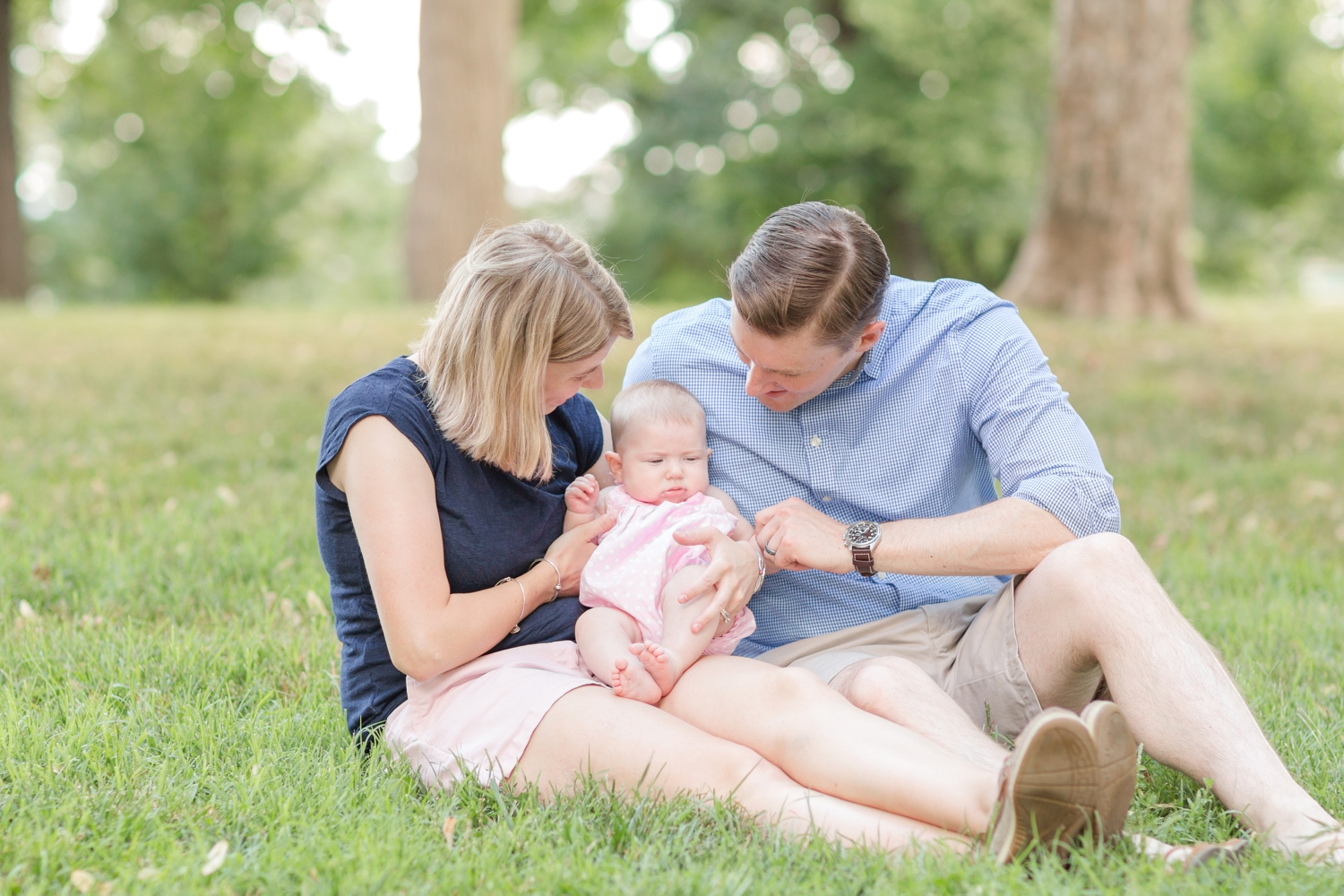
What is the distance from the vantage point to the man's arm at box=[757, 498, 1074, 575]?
288 cm

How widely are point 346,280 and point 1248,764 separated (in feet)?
133

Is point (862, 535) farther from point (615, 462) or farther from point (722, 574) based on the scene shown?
point (615, 462)

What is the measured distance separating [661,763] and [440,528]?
0.74 m

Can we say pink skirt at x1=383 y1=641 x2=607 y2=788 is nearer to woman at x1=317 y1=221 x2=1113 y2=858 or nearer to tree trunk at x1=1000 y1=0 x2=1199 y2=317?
woman at x1=317 y1=221 x2=1113 y2=858

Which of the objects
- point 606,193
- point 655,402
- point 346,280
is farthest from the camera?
point 346,280

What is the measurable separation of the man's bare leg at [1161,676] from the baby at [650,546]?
2.70 ft

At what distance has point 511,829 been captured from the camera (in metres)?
2.46

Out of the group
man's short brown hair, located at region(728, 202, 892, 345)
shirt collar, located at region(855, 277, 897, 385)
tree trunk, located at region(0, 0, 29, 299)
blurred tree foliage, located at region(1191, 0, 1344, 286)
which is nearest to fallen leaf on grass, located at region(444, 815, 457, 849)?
man's short brown hair, located at region(728, 202, 892, 345)

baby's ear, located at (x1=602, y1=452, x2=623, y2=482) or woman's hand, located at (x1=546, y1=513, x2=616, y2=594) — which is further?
baby's ear, located at (x1=602, y1=452, x2=623, y2=482)

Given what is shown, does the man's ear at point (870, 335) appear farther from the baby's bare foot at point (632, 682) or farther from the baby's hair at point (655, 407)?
the baby's bare foot at point (632, 682)

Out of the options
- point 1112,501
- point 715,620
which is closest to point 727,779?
point 715,620

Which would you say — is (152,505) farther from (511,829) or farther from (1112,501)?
(1112,501)

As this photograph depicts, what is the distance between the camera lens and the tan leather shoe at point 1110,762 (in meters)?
2.18

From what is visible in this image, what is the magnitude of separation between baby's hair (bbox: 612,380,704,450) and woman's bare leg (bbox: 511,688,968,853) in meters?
0.79
